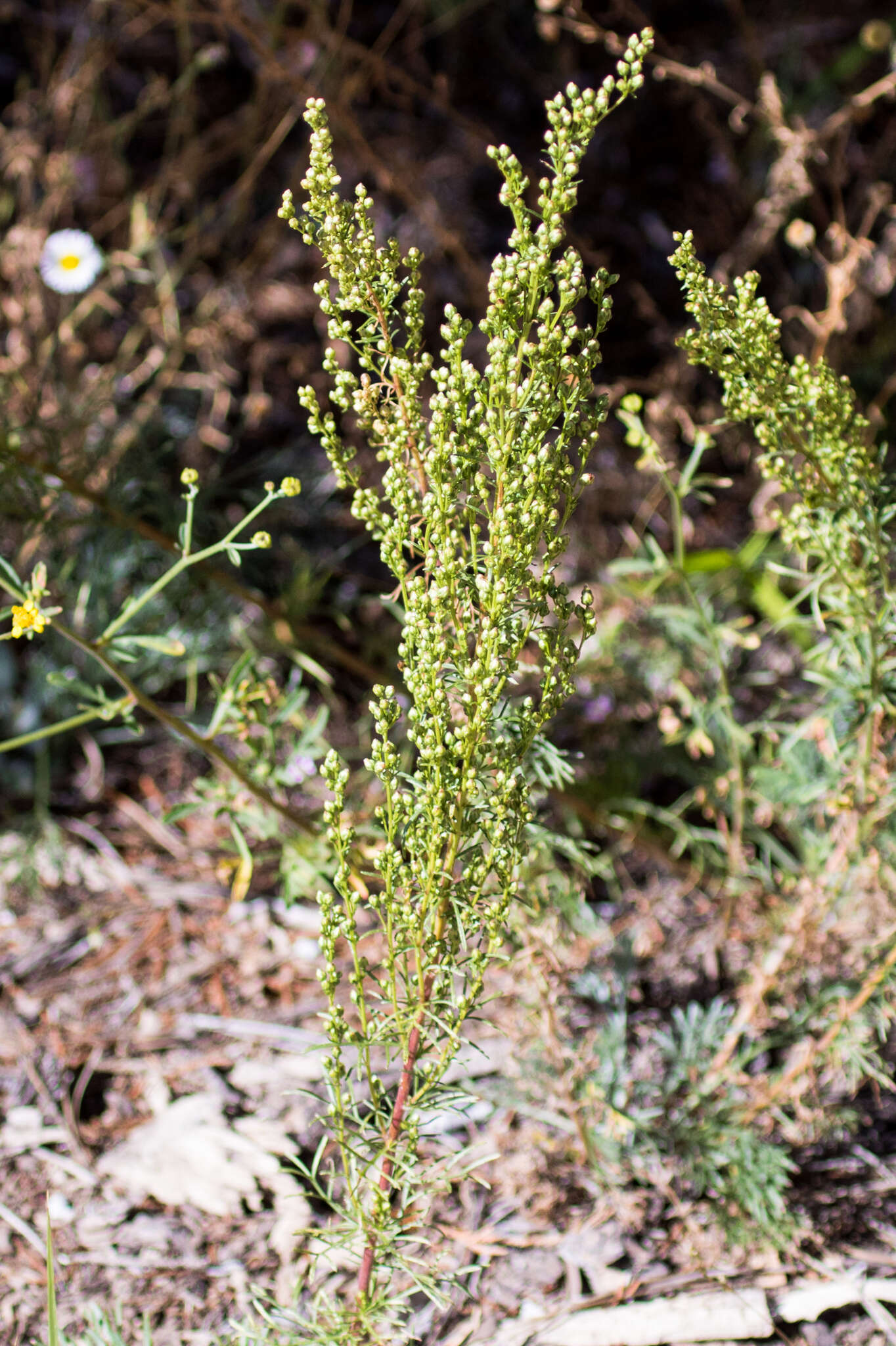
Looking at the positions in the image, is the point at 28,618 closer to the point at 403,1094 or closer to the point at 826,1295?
the point at 403,1094

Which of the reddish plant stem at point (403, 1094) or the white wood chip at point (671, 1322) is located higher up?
the reddish plant stem at point (403, 1094)

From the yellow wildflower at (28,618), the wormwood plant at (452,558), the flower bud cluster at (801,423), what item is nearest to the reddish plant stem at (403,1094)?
the wormwood plant at (452,558)

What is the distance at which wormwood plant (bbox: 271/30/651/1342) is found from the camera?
1.07 meters

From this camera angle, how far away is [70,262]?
113 inches

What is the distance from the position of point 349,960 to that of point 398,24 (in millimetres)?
2569

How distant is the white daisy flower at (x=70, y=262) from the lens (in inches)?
112

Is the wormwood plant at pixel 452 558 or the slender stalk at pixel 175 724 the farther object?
the slender stalk at pixel 175 724

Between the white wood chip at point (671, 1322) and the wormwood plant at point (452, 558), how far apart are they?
417 millimetres

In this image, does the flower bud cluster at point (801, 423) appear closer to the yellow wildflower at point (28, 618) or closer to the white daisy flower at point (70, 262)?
the yellow wildflower at point (28, 618)

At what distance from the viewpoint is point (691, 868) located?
2.28 meters

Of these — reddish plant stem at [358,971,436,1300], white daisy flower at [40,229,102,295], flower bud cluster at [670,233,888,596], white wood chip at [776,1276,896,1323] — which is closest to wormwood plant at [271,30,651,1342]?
reddish plant stem at [358,971,436,1300]

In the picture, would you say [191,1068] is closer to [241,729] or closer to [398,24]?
[241,729]

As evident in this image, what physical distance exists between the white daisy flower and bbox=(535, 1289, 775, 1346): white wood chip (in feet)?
8.24

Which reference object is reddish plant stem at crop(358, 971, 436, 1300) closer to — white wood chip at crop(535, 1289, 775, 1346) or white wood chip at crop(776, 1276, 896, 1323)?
white wood chip at crop(535, 1289, 775, 1346)
